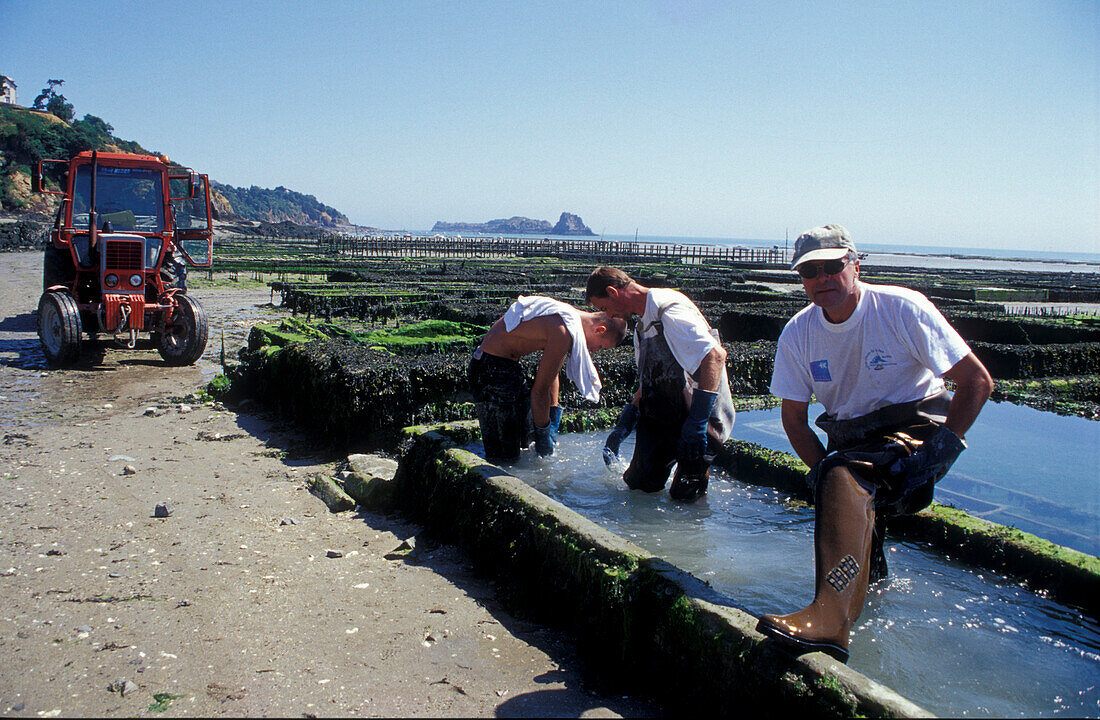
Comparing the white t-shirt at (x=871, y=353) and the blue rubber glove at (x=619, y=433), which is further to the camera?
the blue rubber glove at (x=619, y=433)

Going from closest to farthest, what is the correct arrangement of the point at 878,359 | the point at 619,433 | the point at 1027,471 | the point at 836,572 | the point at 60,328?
the point at 836,572 < the point at 878,359 < the point at 619,433 < the point at 1027,471 < the point at 60,328

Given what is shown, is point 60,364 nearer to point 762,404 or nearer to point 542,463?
point 542,463

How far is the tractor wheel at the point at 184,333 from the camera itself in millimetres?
10500

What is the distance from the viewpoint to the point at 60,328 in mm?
9938

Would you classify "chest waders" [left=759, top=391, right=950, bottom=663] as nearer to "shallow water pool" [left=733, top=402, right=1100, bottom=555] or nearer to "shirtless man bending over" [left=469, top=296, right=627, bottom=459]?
"shallow water pool" [left=733, top=402, right=1100, bottom=555]

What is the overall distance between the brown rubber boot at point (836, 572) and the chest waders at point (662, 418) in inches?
72.6

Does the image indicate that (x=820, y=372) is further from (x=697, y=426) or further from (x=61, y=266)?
(x=61, y=266)

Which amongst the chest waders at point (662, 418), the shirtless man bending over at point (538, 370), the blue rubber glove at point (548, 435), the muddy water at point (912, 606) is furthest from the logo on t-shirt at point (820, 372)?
the blue rubber glove at point (548, 435)

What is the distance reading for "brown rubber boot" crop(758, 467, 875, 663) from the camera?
7.86ft

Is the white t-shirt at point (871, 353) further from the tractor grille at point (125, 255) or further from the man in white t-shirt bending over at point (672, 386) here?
the tractor grille at point (125, 255)

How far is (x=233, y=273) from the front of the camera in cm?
3322

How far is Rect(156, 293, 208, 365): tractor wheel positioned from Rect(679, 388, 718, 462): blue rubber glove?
8472mm

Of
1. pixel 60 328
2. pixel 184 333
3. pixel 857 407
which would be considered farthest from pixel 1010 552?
pixel 60 328

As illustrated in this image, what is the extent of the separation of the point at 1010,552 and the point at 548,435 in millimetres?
2701
